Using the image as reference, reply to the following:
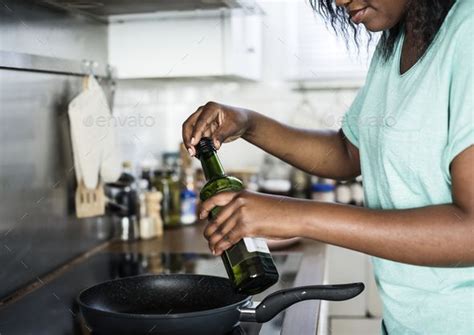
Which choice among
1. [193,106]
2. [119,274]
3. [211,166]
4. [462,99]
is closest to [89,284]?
[119,274]

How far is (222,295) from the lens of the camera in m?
1.12

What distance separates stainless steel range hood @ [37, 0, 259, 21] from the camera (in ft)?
4.65

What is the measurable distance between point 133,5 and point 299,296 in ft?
2.89

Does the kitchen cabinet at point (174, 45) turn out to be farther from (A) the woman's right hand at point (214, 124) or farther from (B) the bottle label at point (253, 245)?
(B) the bottle label at point (253, 245)

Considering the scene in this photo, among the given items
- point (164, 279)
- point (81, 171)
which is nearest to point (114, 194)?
point (81, 171)

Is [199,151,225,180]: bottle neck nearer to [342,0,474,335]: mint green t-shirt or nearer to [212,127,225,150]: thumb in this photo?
[212,127,225,150]: thumb

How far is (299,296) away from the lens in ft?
3.12

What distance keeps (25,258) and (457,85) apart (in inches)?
34.8

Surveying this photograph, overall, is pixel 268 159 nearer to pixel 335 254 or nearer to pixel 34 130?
pixel 335 254

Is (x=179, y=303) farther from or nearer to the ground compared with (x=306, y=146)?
nearer to the ground

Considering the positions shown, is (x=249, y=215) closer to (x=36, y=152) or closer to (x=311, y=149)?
(x=311, y=149)

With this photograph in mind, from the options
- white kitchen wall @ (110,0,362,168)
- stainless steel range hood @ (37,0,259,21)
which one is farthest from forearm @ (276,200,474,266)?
white kitchen wall @ (110,0,362,168)

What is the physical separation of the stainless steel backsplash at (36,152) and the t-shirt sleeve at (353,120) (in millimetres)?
617

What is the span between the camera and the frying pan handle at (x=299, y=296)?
955 mm
